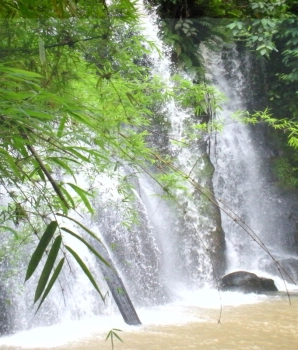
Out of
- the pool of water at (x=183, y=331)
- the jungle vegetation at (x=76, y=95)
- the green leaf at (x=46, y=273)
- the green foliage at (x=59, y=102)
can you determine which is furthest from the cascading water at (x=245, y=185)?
the green leaf at (x=46, y=273)

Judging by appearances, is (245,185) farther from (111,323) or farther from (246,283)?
(111,323)

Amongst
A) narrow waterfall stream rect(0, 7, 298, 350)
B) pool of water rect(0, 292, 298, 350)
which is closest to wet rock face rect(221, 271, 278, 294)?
narrow waterfall stream rect(0, 7, 298, 350)

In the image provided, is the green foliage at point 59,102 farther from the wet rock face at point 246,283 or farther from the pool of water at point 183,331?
the wet rock face at point 246,283

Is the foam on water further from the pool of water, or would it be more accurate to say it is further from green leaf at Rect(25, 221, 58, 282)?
green leaf at Rect(25, 221, 58, 282)

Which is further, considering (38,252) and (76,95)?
(76,95)

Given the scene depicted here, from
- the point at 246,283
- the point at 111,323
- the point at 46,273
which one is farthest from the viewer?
the point at 246,283

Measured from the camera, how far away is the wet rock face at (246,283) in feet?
4.38

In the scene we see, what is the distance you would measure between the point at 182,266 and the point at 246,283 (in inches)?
7.5

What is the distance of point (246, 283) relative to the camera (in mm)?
1449

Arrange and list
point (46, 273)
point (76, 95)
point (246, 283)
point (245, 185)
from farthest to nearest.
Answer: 1. point (245, 185)
2. point (246, 283)
3. point (76, 95)
4. point (46, 273)

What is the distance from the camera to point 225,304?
1.14 metres

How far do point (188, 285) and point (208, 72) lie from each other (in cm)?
62

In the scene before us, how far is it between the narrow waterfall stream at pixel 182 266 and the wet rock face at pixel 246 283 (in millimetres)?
38

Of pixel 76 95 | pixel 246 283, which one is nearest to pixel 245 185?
pixel 246 283
